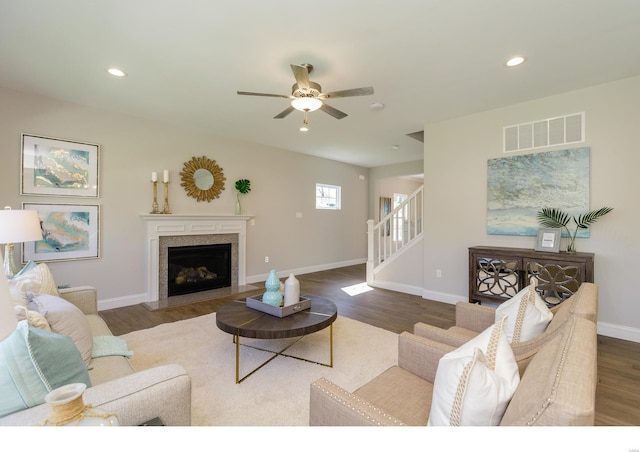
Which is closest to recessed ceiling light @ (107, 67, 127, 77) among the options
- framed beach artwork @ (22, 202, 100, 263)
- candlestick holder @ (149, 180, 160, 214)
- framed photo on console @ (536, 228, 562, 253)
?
candlestick holder @ (149, 180, 160, 214)

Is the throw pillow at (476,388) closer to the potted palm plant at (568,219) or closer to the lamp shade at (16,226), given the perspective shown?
the lamp shade at (16,226)

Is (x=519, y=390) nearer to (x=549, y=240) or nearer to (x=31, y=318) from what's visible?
(x=31, y=318)

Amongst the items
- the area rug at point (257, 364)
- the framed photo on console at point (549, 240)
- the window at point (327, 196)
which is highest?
the window at point (327, 196)

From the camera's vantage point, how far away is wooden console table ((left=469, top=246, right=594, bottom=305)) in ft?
9.94

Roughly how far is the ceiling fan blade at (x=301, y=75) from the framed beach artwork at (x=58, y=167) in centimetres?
308

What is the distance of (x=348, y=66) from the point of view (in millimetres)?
2744

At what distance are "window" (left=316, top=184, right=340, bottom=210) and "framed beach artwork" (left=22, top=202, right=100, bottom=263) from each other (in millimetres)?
4216

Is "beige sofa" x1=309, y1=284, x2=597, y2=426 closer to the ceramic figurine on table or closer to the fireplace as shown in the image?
the ceramic figurine on table

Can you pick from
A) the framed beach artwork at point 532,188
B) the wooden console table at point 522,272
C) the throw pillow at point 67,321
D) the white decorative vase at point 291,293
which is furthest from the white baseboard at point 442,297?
the throw pillow at point 67,321

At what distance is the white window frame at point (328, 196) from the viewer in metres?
6.92

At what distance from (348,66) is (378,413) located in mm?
2743
